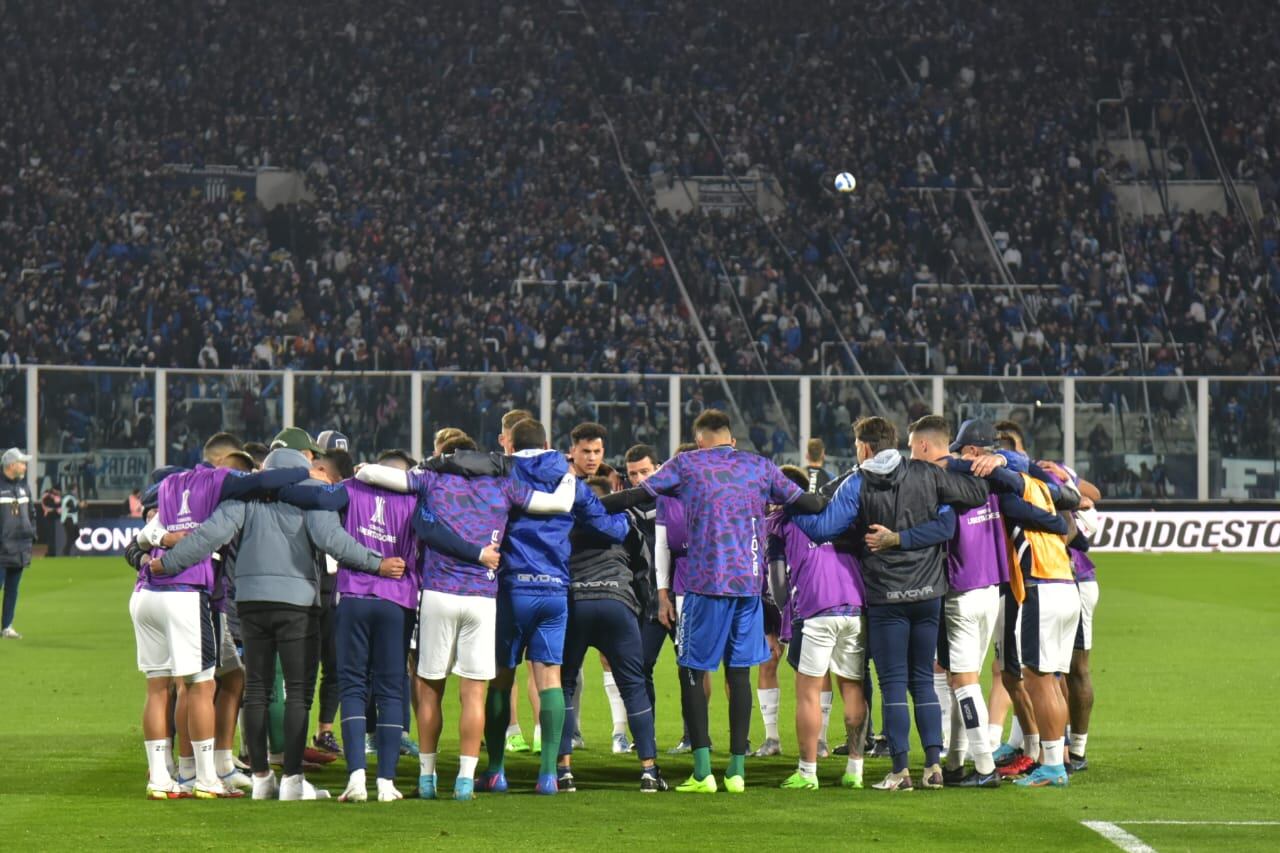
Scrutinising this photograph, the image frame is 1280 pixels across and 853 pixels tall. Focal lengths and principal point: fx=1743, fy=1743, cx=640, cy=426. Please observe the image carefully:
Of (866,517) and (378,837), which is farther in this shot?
(866,517)

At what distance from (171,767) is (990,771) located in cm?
501

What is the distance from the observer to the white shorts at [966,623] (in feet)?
34.7

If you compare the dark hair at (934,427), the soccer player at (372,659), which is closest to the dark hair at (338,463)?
the soccer player at (372,659)

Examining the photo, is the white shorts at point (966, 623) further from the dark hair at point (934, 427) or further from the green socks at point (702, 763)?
the green socks at point (702, 763)

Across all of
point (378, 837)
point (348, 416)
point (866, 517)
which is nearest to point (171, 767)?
point (378, 837)

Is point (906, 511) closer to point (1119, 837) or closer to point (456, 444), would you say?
point (1119, 837)

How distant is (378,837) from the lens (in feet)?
28.7

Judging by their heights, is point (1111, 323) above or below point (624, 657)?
above

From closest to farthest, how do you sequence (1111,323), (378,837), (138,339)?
(378,837) → (138,339) → (1111,323)

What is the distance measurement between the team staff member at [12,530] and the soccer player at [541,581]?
1135 centimetres

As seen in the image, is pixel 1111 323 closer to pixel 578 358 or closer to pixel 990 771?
pixel 578 358

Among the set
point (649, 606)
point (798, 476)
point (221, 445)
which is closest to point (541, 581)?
point (649, 606)

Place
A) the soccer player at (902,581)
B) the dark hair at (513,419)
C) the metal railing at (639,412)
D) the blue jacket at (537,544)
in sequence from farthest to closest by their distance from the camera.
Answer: the metal railing at (639,412), the dark hair at (513,419), the soccer player at (902,581), the blue jacket at (537,544)

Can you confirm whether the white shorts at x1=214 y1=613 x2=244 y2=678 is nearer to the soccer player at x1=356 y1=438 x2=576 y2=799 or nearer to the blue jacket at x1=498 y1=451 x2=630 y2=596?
the soccer player at x1=356 y1=438 x2=576 y2=799
